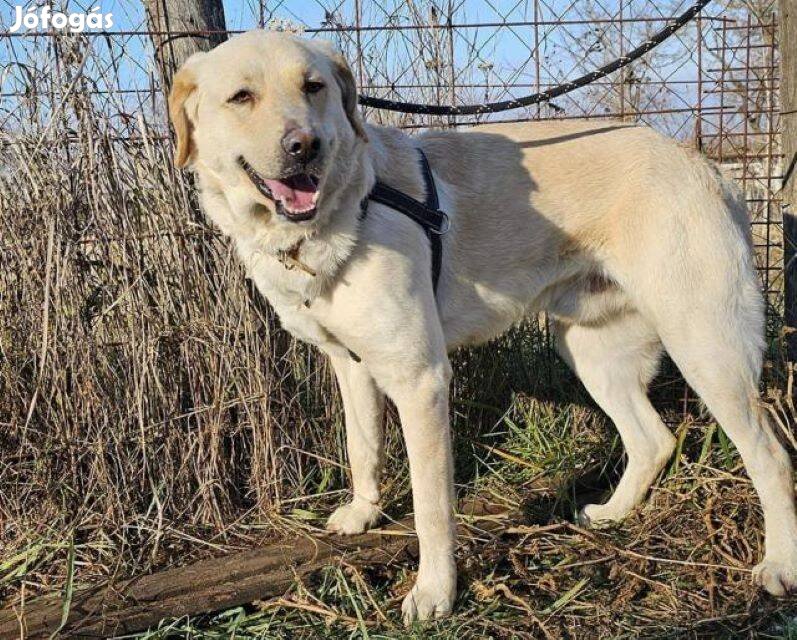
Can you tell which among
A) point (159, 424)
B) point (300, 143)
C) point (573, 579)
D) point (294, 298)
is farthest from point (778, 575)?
point (159, 424)

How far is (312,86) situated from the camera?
244 cm

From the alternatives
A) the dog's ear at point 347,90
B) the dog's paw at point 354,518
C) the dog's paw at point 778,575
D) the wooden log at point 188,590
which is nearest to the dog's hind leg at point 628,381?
the dog's paw at point 778,575

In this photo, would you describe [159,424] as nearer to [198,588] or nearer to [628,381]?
[198,588]

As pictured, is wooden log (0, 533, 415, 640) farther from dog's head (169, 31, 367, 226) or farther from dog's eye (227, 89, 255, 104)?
dog's eye (227, 89, 255, 104)

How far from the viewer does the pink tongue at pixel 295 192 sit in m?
2.35

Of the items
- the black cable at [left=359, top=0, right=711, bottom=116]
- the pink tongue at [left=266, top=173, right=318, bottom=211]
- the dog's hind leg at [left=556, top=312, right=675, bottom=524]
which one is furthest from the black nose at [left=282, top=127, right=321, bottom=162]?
the dog's hind leg at [left=556, top=312, right=675, bottom=524]

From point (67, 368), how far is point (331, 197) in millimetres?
1383

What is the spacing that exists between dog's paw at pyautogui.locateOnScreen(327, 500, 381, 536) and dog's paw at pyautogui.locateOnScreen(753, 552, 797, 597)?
54.5 inches

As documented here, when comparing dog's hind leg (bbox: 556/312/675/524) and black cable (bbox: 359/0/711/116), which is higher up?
black cable (bbox: 359/0/711/116)

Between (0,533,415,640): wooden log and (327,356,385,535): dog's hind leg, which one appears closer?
(0,533,415,640): wooden log

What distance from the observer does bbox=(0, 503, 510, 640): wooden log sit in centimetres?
258

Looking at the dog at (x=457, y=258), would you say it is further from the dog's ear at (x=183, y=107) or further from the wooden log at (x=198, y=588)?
the wooden log at (x=198, y=588)

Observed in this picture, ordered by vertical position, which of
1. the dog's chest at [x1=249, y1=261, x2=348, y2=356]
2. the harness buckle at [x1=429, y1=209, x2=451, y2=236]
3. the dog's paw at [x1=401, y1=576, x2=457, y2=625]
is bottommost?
the dog's paw at [x1=401, y1=576, x2=457, y2=625]

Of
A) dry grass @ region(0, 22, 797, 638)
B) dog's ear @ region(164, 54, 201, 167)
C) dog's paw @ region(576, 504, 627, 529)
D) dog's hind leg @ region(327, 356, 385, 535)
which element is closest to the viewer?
dog's ear @ region(164, 54, 201, 167)
